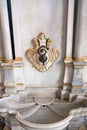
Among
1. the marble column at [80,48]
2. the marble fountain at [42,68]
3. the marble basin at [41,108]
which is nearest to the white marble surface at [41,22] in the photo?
the marble fountain at [42,68]

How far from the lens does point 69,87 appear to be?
1.86m

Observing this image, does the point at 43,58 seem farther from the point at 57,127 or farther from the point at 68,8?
the point at 57,127

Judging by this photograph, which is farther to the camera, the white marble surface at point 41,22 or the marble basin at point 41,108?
the marble basin at point 41,108

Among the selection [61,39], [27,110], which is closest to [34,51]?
[61,39]

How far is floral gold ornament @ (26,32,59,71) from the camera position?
5.58ft

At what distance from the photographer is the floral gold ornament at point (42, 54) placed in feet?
5.58

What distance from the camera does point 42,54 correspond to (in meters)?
1.74

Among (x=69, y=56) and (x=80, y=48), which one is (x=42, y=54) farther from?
(x=80, y=48)

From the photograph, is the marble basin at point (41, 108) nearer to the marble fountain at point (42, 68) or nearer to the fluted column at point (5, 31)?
the marble fountain at point (42, 68)

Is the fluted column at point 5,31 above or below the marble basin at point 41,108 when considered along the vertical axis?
above

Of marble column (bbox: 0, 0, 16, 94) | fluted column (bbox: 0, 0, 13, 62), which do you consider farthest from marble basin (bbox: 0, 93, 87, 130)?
fluted column (bbox: 0, 0, 13, 62)

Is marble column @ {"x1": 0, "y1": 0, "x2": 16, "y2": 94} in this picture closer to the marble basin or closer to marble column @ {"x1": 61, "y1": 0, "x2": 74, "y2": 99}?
the marble basin

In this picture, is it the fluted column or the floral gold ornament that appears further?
the floral gold ornament

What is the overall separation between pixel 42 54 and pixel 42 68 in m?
0.16
